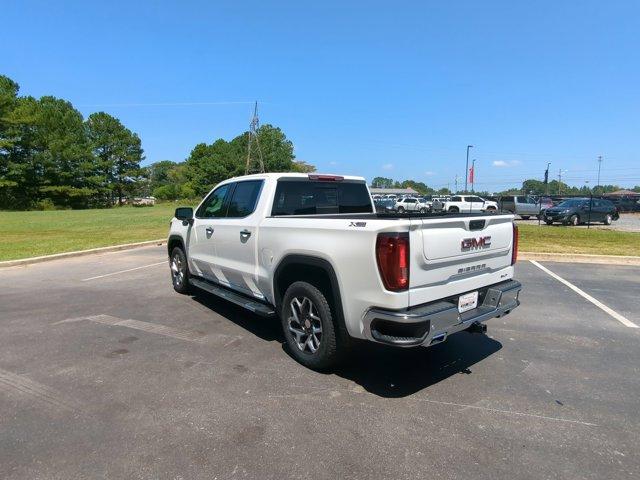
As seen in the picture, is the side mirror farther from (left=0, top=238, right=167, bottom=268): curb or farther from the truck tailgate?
(left=0, top=238, right=167, bottom=268): curb

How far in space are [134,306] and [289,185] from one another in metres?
3.24

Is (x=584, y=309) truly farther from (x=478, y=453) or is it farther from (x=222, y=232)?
(x=222, y=232)

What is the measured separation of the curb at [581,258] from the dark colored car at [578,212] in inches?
565

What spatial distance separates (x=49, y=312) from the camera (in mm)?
6223

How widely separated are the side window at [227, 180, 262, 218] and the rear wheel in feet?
6.08

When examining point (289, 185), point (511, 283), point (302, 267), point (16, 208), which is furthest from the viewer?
point (16, 208)

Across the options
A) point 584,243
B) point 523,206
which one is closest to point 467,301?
point 584,243

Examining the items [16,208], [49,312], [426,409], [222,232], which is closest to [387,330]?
[426,409]

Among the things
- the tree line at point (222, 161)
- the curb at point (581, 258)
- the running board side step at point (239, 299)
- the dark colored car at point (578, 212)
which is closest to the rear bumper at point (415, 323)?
the running board side step at point (239, 299)

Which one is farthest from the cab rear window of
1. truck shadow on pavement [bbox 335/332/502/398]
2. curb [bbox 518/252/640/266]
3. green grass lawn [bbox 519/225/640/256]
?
green grass lawn [bbox 519/225/640/256]

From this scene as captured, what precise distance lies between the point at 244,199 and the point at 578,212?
2415 cm

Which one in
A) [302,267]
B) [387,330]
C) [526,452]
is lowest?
[526,452]

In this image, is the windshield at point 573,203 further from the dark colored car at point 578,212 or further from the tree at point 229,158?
the tree at point 229,158

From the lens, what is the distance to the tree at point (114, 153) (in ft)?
215
